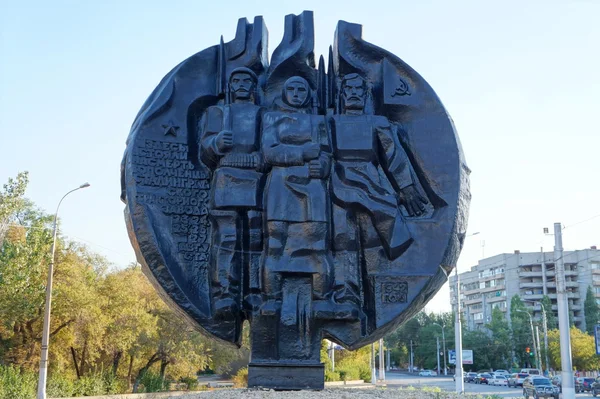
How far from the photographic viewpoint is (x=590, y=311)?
72.6 meters

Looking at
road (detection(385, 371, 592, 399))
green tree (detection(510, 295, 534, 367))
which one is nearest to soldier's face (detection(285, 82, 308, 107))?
road (detection(385, 371, 592, 399))

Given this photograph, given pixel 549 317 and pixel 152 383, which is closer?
pixel 152 383

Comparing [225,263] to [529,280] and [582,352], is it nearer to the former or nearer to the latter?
[582,352]

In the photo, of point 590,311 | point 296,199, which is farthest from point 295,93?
point 590,311

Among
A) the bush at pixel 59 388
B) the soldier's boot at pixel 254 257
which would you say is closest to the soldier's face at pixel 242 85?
the soldier's boot at pixel 254 257

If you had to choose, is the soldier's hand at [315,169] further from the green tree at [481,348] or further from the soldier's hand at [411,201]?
the green tree at [481,348]

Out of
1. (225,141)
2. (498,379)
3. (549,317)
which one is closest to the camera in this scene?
(225,141)

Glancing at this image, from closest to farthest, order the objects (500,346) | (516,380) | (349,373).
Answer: (349,373) → (516,380) → (500,346)

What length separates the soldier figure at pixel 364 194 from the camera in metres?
8.17

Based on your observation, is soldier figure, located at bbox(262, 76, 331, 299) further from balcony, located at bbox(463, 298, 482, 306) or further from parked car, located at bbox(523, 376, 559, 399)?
balcony, located at bbox(463, 298, 482, 306)

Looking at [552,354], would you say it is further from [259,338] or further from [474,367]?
[259,338]

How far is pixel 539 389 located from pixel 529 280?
5808cm

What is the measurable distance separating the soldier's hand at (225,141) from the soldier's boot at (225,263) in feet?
2.65


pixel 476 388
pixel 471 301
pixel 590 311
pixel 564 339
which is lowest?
pixel 476 388
